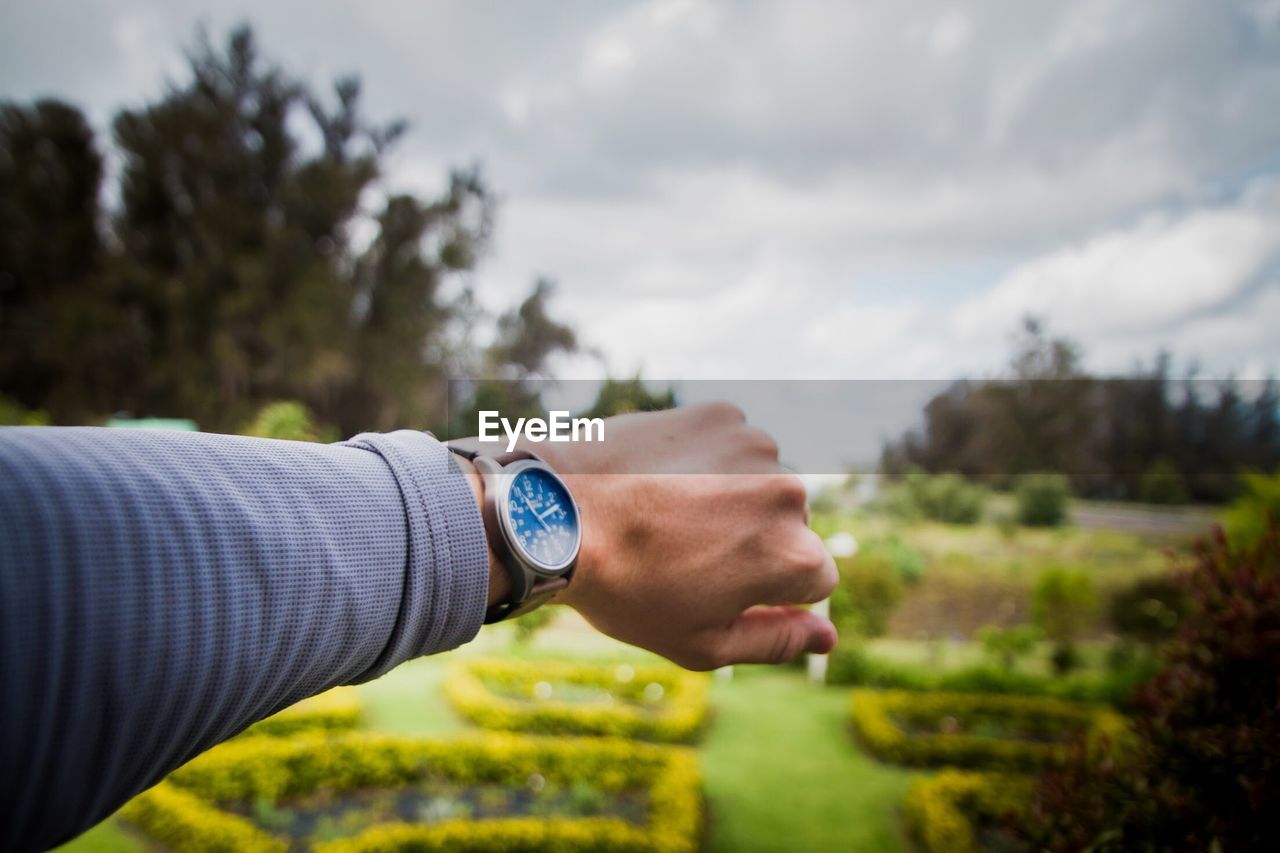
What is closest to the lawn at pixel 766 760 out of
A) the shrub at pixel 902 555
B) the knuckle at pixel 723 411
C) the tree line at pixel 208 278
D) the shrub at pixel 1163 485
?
the shrub at pixel 902 555

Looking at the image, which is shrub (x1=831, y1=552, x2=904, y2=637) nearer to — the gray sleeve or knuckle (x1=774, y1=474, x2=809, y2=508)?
knuckle (x1=774, y1=474, x2=809, y2=508)

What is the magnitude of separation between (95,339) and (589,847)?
15074mm

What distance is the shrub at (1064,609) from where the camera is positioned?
841 cm

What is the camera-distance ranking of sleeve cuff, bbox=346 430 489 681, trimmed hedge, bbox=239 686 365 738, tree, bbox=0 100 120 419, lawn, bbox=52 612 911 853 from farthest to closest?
tree, bbox=0 100 120 419 < trimmed hedge, bbox=239 686 365 738 < lawn, bbox=52 612 911 853 < sleeve cuff, bbox=346 430 489 681

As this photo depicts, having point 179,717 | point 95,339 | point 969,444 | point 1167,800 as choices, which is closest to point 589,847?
point 1167,800

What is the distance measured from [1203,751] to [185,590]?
4.62 feet

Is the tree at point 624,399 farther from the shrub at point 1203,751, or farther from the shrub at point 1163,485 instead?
the shrub at point 1163,485

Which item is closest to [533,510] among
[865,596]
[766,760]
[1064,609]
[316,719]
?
[316,719]

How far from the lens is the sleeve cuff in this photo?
58 centimetres

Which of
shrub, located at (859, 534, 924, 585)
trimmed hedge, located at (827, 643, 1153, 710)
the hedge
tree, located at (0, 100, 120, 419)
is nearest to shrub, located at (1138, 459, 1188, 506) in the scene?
trimmed hedge, located at (827, 643, 1153, 710)

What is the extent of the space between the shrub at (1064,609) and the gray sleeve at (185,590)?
9.37 m

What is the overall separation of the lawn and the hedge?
345 mm

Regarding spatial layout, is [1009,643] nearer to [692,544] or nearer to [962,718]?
[962,718]

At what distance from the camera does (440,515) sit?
0.60m
